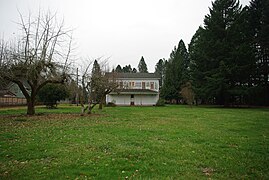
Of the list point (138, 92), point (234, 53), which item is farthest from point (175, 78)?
point (234, 53)

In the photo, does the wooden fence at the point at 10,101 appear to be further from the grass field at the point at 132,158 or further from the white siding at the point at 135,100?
the grass field at the point at 132,158

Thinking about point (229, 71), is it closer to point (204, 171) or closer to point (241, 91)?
point (241, 91)

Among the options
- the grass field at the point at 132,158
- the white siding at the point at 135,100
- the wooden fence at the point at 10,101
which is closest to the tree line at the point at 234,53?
the white siding at the point at 135,100

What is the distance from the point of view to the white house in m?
49.1

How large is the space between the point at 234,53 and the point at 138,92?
22065 millimetres

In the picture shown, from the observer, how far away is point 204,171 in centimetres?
519

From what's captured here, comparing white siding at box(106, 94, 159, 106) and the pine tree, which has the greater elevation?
the pine tree

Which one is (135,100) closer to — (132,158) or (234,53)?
(234,53)

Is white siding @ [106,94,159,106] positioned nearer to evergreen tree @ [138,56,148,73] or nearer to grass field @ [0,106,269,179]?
evergreen tree @ [138,56,148,73]

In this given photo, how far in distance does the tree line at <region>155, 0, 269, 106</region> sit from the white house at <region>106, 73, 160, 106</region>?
11.4 m

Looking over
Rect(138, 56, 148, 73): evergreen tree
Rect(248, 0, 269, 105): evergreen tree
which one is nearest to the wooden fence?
Rect(248, 0, 269, 105): evergreen tree

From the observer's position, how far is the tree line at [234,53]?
35.9 meters

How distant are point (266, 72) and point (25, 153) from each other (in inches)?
1685

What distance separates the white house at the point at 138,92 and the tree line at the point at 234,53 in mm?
11426
